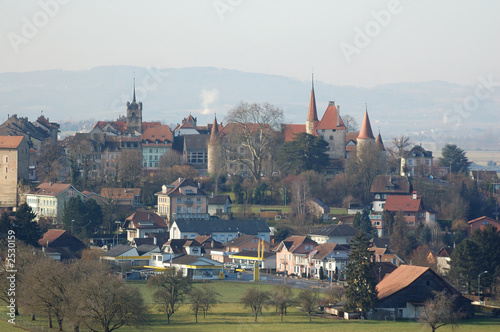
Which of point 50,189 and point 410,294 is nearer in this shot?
point 410,294

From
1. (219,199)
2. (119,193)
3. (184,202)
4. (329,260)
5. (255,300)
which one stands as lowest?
(255,300)

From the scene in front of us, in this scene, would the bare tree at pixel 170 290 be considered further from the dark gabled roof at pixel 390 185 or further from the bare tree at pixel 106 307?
the dark gabled roof at pixel 390 185

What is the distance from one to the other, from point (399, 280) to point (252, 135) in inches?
1892

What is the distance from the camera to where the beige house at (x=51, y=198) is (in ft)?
255

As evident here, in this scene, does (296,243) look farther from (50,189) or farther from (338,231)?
(50,189)

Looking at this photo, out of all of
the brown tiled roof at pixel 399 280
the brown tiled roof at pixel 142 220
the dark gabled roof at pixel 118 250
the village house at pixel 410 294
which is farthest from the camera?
the brown tiled roof at pixel 142 220

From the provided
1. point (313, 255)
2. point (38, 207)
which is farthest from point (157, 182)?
point (313, 255)

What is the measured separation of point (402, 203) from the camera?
259 ft

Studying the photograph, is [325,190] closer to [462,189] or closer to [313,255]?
[462,189]

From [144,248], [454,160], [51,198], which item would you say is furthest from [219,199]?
[454,160]

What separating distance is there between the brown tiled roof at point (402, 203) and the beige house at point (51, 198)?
Answer: 24.4 meters

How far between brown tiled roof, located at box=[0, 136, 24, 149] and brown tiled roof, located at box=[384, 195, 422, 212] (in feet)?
107

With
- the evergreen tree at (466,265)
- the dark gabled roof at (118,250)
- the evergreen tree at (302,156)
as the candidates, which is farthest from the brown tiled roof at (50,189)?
the evergreen tree at (466,265)

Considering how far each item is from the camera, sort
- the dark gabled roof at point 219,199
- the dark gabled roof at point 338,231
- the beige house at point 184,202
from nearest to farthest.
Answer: the dark gabled roof at point 338,231 → the beige house at point 184,202 → the dark gabled roof at point 219,199
